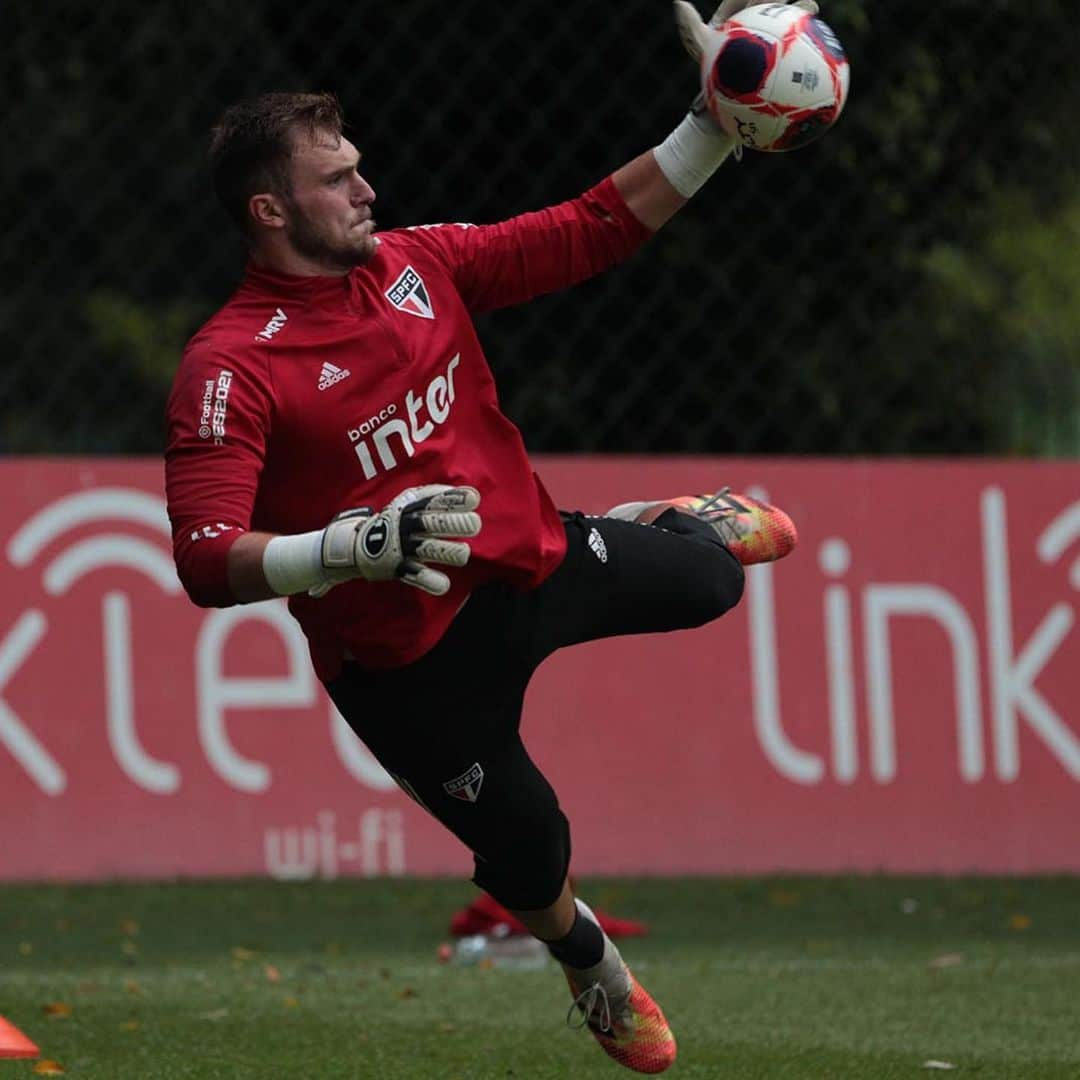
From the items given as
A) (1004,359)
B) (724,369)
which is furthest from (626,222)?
(1004,359)

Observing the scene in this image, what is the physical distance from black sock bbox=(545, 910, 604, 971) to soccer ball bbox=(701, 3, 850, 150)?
1845 millimetres

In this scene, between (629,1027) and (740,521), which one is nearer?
(629,1027)

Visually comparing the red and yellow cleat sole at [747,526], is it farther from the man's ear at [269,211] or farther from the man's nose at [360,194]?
the man's ear at [269,211]

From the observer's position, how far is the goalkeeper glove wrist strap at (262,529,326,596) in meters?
4.80

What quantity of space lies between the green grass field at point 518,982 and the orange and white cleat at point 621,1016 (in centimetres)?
18

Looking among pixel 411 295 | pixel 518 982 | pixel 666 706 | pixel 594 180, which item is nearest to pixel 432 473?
pixel 411 295

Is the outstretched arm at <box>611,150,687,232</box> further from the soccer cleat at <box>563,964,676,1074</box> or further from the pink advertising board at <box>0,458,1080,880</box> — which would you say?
the pink advertising board at <box>0,458,1080,880</box>

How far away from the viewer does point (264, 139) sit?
547 centimetres

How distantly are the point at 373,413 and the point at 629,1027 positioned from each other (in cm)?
156

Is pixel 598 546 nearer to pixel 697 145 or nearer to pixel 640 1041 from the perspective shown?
pixel 697 145

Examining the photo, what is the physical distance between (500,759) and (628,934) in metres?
2.75

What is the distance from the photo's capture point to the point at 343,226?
17.9ft

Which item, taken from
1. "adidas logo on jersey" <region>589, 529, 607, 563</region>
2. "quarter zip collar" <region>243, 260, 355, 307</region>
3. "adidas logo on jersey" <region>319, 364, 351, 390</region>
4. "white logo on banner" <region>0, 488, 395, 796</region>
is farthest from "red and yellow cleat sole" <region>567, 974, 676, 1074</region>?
"white logo on banner" <region>0, 488, 395, 796</region>

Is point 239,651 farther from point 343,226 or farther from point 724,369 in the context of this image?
point 343,226
